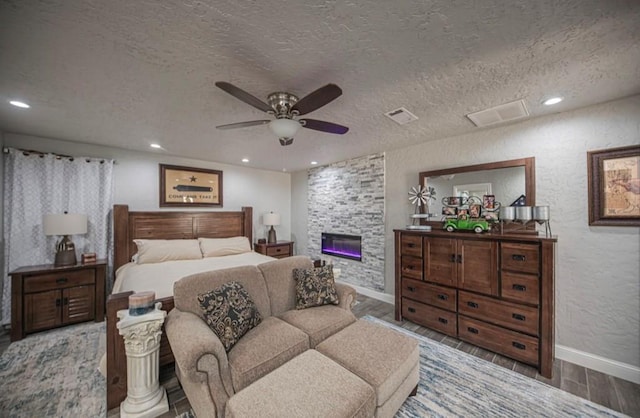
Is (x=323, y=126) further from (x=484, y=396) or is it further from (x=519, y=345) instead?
(x=519, y=345)

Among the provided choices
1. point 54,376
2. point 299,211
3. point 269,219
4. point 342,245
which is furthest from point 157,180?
point 342,245

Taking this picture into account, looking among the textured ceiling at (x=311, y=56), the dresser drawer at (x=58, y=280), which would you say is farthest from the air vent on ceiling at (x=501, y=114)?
the dresser drawer at (x=58, y=280)

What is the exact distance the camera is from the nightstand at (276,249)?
4.80 meters

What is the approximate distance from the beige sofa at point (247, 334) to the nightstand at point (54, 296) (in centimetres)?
218

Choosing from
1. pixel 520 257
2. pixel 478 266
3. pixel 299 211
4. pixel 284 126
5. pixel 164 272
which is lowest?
pixel 164 272

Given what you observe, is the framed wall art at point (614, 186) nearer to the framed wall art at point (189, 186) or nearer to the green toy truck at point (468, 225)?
the green toy truck at point (468, 225)

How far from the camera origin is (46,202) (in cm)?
312

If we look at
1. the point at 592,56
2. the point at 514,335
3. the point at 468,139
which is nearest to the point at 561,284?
the point at 514,335

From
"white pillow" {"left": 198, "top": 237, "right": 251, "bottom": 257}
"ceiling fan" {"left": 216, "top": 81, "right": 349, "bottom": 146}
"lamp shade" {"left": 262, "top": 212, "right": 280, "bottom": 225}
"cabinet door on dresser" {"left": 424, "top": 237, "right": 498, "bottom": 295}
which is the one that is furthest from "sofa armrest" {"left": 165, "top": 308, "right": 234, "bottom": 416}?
"lamp shade" {"left": 262, "top": 212, "right": 280, "bottom": 225}

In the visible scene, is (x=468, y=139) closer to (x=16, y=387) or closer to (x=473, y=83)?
(x=473, y=83)

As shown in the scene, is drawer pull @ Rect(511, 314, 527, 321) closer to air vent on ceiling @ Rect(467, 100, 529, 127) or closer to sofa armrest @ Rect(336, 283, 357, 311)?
sofa armrest @ Rect(336, 283, 357, 311)

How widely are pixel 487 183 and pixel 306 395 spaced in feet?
9.66

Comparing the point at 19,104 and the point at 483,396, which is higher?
the point at 19,104

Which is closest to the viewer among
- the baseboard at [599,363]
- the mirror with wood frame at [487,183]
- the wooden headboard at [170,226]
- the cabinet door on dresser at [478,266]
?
the baseboard at [599,363]
